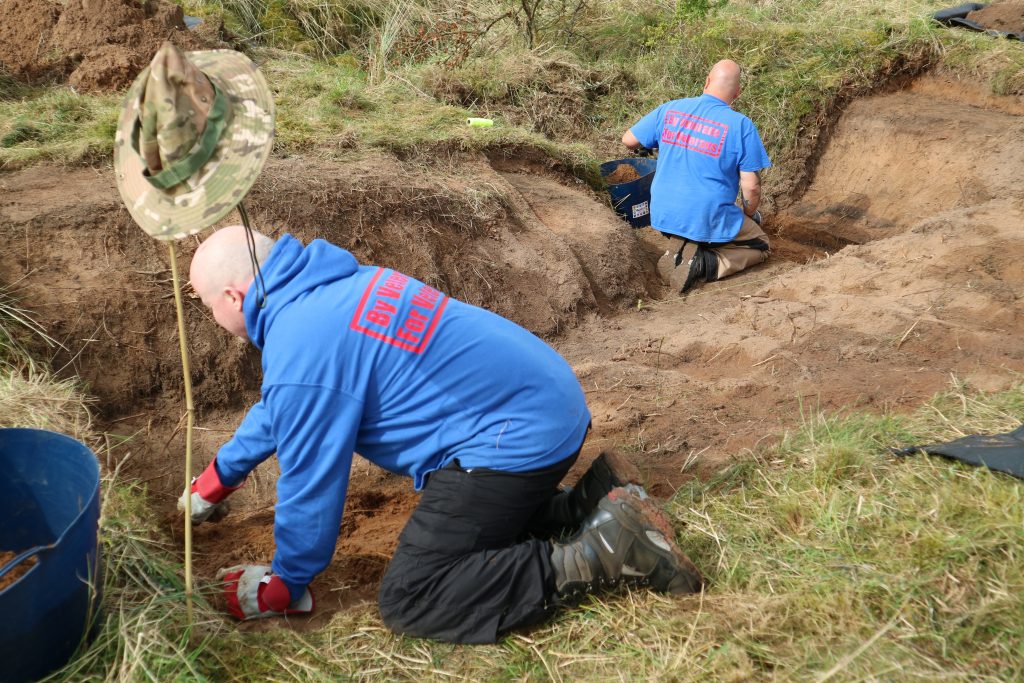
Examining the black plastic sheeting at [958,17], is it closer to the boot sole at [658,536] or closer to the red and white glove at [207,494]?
→ the boot sole at [658,536]

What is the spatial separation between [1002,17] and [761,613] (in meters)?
8.84

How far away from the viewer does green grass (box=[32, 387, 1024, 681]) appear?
236 centimetres

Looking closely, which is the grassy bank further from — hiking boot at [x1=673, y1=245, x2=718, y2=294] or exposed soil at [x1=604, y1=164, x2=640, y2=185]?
hiking boot at [x1=673, y1=245, x2=718, y2=294]

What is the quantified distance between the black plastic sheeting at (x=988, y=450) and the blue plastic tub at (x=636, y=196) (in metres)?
4.12

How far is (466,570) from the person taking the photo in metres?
2.68

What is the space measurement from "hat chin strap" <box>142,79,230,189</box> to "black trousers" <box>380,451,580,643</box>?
1179 millimetres

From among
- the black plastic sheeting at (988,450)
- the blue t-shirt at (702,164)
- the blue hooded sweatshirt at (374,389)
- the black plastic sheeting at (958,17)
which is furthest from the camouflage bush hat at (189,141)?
the black plastic sheeting at (958,17)

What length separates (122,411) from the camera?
163 inches

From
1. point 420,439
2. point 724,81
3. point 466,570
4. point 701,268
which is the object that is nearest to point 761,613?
point 466,570

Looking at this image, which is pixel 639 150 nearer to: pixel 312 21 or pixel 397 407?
pixel 312 21

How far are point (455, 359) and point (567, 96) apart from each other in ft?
20.7

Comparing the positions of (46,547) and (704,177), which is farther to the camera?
(704,177)

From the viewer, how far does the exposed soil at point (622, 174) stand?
7363 millimetres

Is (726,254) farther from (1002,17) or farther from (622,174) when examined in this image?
(1002,17)
